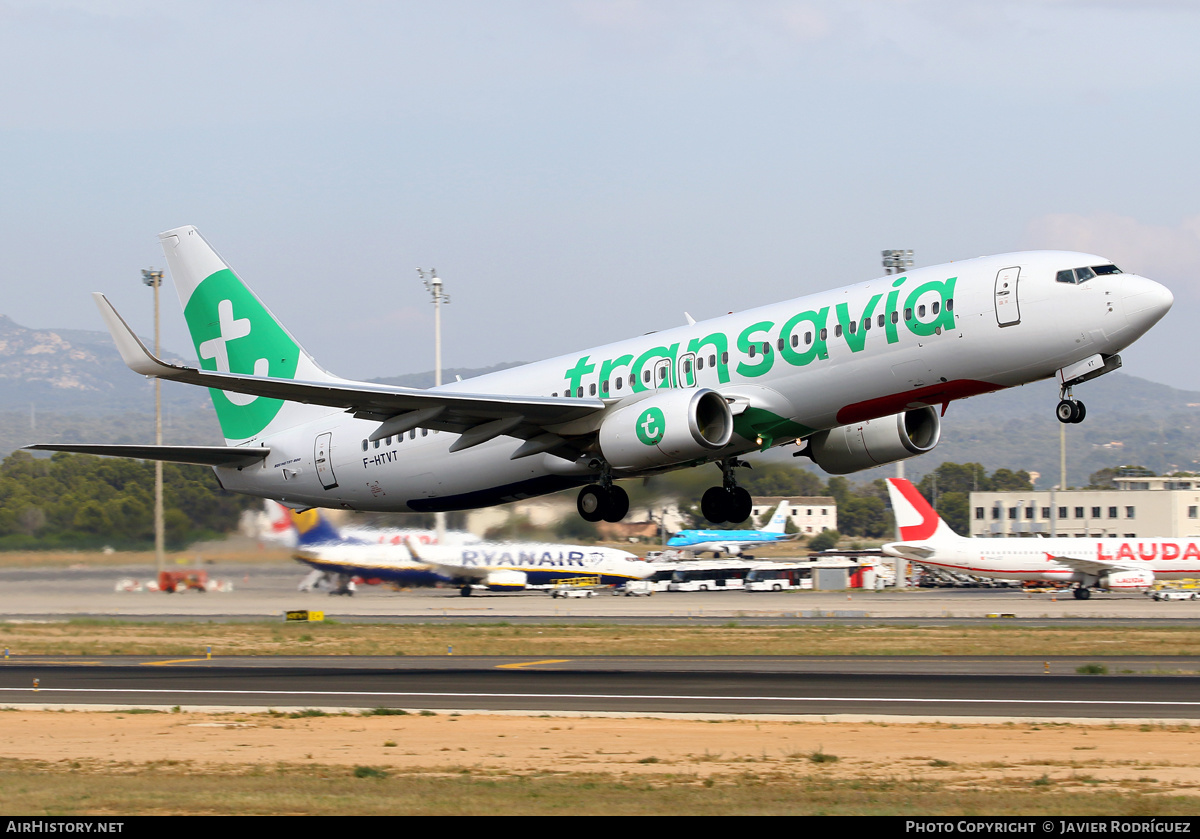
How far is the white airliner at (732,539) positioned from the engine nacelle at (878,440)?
215ft

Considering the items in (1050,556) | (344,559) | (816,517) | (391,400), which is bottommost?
(1050,556)

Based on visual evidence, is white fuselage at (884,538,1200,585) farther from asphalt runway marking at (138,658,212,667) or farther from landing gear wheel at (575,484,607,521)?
asphalt runway marking at (138,658,212,667)

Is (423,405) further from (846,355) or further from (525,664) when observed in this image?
(525,664)

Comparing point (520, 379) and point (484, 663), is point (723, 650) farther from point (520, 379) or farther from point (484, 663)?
point (520, 379)

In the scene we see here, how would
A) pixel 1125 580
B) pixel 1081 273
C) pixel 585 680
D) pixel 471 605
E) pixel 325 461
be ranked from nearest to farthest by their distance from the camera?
pixel 1081 273 < pixel 585 680 < pixel 325 461 < pixel 471 605 < pixel 1125 580

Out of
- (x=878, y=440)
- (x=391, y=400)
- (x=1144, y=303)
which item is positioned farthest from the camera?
(x=878, y=440)

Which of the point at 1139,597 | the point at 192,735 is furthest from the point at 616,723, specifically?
the point at 1139,597

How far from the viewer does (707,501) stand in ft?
116

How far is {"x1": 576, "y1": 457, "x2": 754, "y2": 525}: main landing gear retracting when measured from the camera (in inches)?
1320

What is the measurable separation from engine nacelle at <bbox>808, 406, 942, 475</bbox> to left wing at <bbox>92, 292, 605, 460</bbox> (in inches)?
256

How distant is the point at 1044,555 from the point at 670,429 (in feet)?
172

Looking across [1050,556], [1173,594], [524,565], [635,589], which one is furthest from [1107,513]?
[524,565]

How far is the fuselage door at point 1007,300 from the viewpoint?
1063 inches

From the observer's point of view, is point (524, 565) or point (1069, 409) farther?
point (524, 565)
